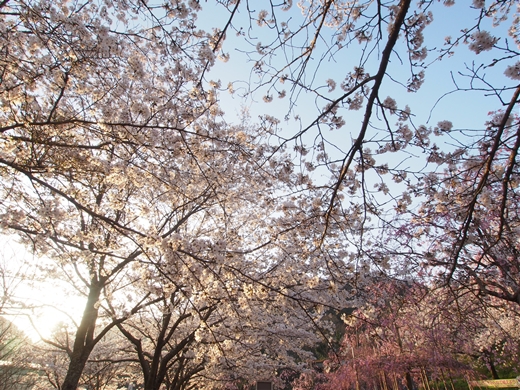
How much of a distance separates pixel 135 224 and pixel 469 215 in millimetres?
7421

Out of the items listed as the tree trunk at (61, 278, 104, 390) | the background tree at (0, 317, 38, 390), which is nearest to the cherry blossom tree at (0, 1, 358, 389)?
the tree trunk at (61, 278, 104, 390)

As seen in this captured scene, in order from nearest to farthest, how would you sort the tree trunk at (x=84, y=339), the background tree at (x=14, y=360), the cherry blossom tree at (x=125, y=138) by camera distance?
the cherry blossom tree at (x=125, y=138)
the tree trunk at (x=84, y=339)
the background tree at (x=14, y=360)

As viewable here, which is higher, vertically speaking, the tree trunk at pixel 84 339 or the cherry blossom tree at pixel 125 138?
the cherry blossom tree at pixel 125 138

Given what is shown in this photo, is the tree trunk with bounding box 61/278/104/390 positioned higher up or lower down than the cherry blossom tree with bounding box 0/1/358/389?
lower down

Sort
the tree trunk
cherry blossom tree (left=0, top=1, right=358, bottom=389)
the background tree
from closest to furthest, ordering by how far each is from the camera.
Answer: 1. cherry blossom tree (left=0, top=1, right=358, bottom=389)
2. the tree trunk
3. the background tree

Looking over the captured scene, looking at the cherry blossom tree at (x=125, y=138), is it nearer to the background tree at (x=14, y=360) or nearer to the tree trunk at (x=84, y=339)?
the tree trunk at (x=84, y=339)

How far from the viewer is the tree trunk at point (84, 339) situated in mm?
7253

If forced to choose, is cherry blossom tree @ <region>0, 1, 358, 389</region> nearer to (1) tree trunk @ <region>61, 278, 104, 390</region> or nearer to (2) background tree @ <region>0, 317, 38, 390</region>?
(1) tree trunk @ <region>61, 278, 104, 390</region>

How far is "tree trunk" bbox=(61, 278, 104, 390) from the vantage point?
725 cm

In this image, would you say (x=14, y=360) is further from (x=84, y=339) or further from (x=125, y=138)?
(x=125, y=138)

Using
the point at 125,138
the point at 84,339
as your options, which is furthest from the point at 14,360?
the point at 125,138

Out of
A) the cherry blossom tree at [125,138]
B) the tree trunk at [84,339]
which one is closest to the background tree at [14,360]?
the tree trunk at [84,339]

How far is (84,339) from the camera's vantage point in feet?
25.4

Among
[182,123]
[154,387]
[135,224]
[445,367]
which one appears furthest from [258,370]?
[182,123]
